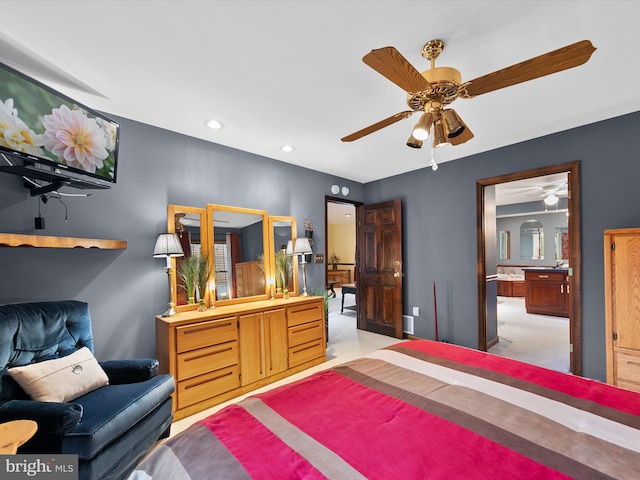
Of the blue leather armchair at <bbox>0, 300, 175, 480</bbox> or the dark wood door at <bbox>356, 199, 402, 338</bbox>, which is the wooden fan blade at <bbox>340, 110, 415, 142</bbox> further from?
the dark wood door at <bbox>356, 199, 402, 338</bbox>

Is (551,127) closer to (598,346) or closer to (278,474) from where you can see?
(598,346)

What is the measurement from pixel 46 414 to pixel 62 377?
1.23 feet

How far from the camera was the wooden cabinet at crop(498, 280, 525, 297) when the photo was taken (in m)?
7.72

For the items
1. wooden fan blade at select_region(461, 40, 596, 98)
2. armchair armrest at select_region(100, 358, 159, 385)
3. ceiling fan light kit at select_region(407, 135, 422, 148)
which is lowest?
armchair armrest at select_region(100, 358, 159, 385)

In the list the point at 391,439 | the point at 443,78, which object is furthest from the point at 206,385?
the point at 443,78

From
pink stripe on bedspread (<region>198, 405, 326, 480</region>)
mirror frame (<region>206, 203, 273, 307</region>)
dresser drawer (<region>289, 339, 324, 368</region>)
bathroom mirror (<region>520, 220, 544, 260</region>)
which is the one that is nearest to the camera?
pink stripe on bedspread (<region>198, 405, 326, 480</region>)

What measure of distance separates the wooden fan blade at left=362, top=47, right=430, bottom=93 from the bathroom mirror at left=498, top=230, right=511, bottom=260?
8.83 metres

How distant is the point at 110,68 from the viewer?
1892 mm

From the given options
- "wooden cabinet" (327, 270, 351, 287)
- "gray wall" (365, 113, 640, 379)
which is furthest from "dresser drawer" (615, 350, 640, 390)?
"wooden cabinet" (327, 270, 351, 287)

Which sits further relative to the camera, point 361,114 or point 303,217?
point 303,217

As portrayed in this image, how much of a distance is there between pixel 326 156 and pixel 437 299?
2.62 meters

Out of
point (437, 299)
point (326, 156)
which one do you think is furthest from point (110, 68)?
point (437, 299)

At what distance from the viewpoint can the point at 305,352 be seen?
131 inches

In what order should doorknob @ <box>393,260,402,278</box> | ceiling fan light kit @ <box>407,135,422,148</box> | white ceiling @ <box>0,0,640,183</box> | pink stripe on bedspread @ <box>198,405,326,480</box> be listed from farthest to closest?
doorknob @ <box>393,260,402,278</box>, ceiling fan light kit @ <box>407,135,422,148</box>, white ceiling @ <box>0,0,640,183</box>, pink stripe on bedspread @ <box>198,405,326,480</box>
